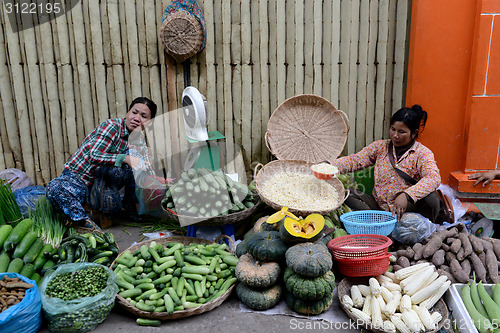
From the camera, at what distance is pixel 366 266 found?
2.87 m

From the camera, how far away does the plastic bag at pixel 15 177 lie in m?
4.43

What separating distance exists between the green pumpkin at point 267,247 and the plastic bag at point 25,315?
1.56 metres

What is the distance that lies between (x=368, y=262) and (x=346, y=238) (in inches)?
13.1

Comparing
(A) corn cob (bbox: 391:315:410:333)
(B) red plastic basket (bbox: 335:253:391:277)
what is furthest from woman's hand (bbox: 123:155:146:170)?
(A) corn cob (bbox: 391:315:410:333)

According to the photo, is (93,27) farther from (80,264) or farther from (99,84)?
(80,264)

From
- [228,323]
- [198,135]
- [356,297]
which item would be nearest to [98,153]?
[198,135]

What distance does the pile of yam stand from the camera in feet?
9.82

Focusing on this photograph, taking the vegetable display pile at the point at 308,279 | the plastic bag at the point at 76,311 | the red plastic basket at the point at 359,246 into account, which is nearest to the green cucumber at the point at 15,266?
the plastic bag at the point at 76,311

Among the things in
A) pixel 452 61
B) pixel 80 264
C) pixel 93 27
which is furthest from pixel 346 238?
pixel 93 27

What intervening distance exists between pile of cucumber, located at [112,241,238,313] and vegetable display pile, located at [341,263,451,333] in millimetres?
1006

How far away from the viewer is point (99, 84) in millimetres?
4484

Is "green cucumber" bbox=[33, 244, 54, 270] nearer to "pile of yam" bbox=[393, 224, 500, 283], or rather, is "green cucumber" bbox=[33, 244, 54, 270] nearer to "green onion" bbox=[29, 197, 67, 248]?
"green onion" bbox=[29, 197, 67, 248]

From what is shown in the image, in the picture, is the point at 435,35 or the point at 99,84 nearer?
the point at 435,35

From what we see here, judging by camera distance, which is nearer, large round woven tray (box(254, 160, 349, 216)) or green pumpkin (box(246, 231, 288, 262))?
green pumpkin (box(246, 231, 288, 262))
